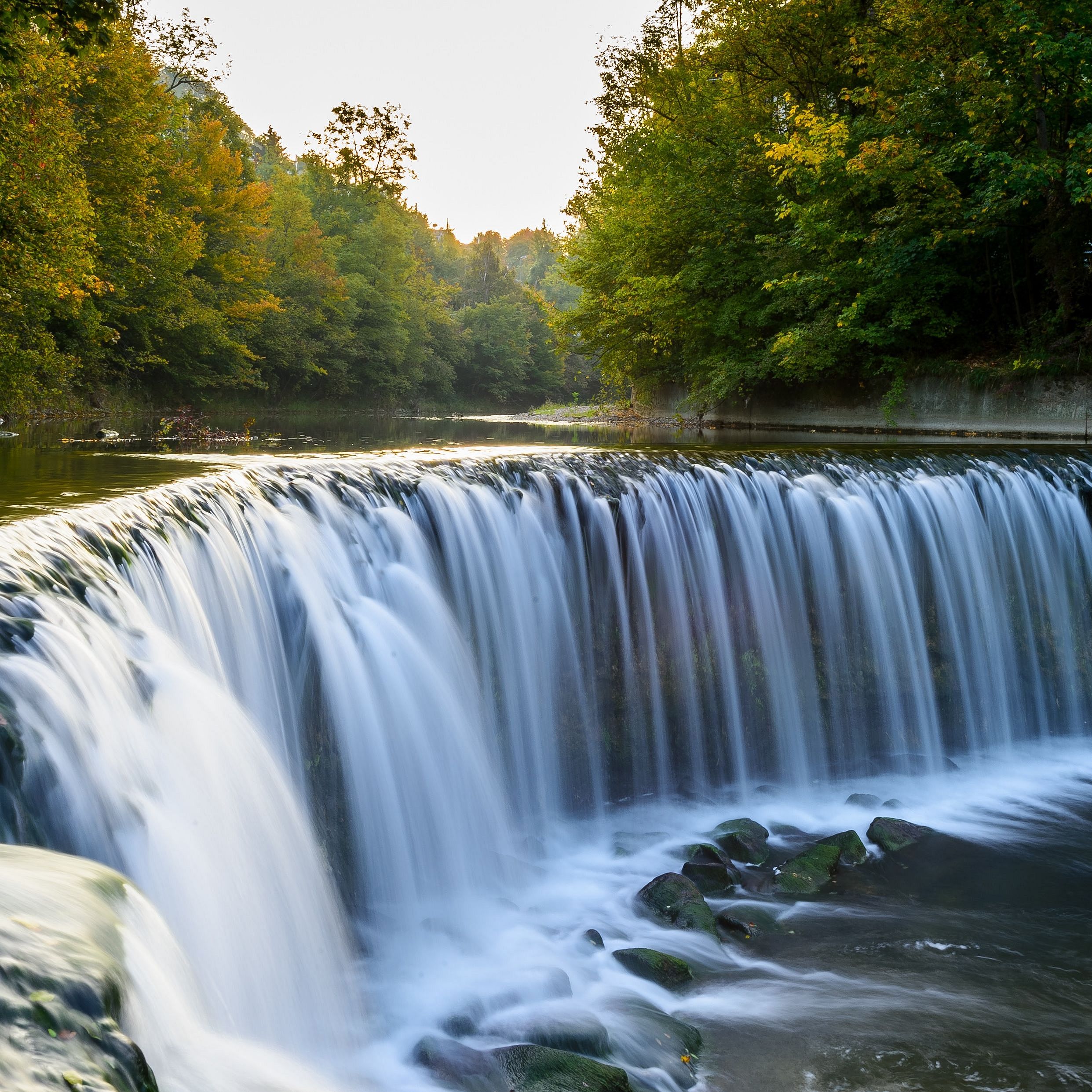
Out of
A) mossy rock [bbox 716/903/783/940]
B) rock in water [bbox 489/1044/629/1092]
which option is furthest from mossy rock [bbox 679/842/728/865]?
rock in water [bbox 489/1044/629/1092]

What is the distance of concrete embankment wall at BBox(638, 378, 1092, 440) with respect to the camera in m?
15.0

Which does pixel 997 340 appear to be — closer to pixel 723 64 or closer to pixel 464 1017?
pixel 723 64

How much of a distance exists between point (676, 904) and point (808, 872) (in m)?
1.01

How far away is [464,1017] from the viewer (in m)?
4.27

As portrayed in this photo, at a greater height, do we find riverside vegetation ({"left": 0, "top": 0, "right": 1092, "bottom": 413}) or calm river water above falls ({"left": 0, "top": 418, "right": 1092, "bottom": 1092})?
riverside vegetation ({"left": 0, "top": 0, "right": 1092, "bottom": 413})

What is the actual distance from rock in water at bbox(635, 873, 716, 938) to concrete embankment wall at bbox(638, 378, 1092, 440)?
487 inches

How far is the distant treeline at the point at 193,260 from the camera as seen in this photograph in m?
14.7

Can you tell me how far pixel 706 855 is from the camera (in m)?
5.94

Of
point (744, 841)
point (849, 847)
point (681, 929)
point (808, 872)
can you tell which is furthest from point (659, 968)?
point (849, 847)

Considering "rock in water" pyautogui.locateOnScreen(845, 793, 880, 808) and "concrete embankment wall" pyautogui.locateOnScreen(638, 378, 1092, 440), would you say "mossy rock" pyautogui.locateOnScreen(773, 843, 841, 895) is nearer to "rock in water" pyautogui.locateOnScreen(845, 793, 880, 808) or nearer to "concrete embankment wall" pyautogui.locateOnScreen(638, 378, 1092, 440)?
"rock in water" pyautogui.locateOnScreen(845, 793, 880, 808)

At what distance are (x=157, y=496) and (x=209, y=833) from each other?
2839mm

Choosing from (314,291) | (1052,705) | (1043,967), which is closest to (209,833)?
(1043,967)

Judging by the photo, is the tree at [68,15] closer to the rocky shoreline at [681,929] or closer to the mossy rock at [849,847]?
the rocky shoreline at [681,929]

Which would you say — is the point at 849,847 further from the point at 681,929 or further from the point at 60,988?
the point at 60,988
